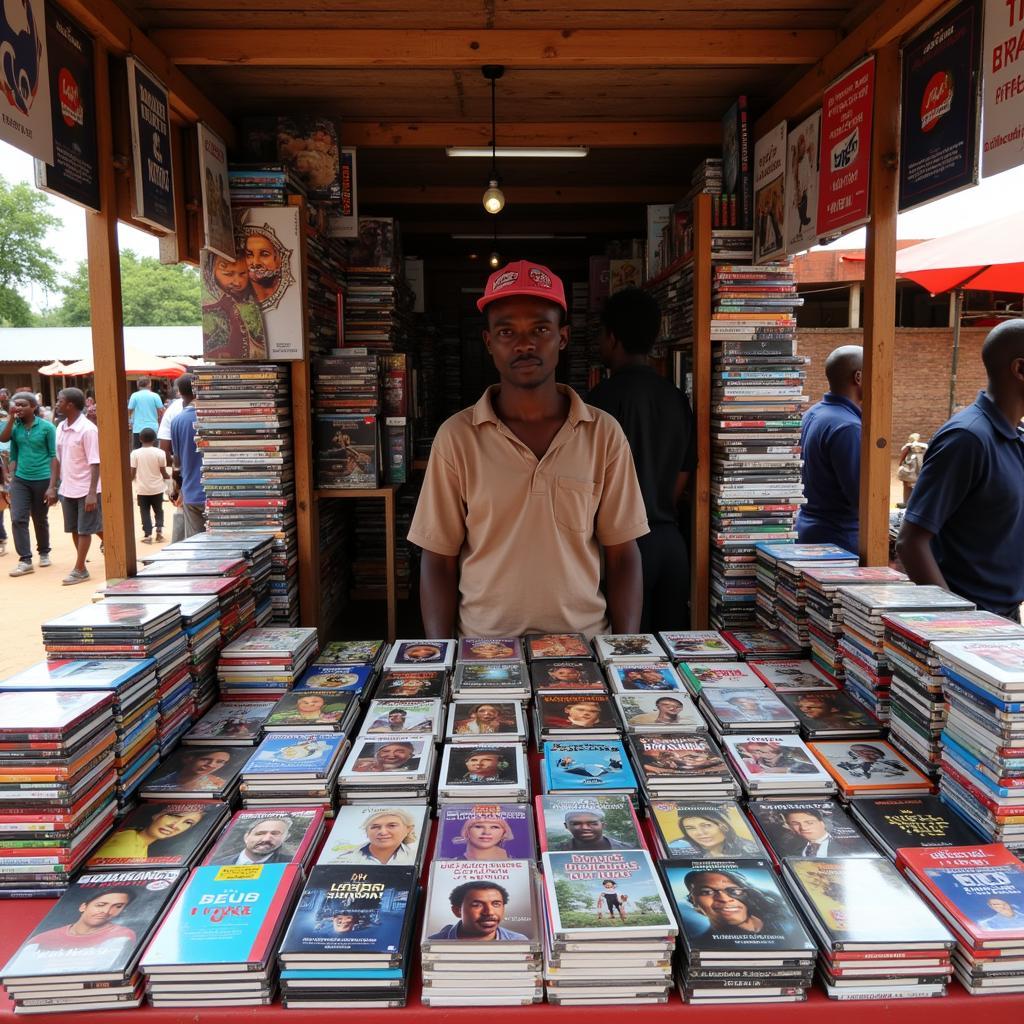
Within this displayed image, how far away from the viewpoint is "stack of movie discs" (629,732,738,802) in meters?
1.68

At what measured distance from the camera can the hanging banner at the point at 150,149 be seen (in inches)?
110

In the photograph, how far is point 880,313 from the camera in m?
3.06

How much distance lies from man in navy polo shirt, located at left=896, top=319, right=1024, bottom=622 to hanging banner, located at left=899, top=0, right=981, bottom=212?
0.67 m

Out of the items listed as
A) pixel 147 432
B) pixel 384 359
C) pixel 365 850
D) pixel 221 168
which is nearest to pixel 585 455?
pixel 365 850

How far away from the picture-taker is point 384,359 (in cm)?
505

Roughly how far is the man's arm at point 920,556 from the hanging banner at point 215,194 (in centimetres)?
300

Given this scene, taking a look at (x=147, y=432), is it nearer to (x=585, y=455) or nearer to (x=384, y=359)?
(x=384, y=359)

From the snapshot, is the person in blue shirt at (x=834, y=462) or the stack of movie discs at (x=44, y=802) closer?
the stack of movie discs at (x=44, y=802)

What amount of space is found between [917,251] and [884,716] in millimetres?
5122

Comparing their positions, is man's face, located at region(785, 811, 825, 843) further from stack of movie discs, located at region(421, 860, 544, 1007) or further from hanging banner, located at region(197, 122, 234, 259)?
hanging banner, located at region(197, 122, 234, 259)

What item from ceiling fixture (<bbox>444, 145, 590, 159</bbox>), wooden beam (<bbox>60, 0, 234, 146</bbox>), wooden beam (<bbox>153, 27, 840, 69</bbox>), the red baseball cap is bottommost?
the red baseball cap

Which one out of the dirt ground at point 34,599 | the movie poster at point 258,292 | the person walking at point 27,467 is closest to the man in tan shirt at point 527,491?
the movie poster at point 258,292

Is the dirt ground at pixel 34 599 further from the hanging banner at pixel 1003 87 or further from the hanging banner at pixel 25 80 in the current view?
the hanging banner at pixel 1003 87

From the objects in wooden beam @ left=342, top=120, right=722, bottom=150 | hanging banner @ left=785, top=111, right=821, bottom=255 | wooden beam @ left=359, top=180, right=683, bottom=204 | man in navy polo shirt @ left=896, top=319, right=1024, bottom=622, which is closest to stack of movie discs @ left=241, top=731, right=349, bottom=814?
man in navy polo shirt @ left=896, top=319, right=1024, bottom=622
